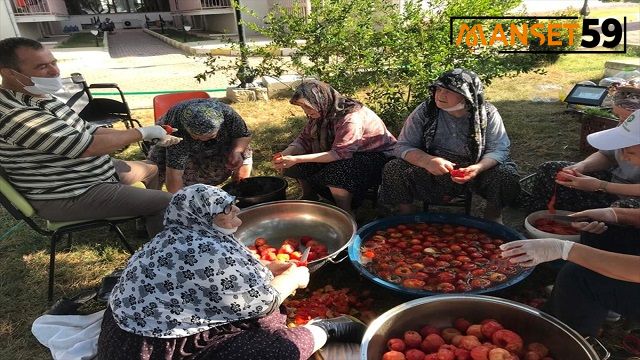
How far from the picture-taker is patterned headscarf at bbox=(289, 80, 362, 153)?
11.1 feet

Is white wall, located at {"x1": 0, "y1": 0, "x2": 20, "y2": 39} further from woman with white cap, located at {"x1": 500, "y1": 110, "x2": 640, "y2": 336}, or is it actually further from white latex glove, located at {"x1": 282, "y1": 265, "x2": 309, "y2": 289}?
woman with white cap, located at {"x1": 500, "y1": 110, "x2": 640, "y2": 336}

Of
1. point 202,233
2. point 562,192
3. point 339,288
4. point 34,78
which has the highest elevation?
point 34,78

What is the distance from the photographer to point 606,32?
10.6 m

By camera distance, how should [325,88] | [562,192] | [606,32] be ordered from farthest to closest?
[606,32], [325,88], [562,192]

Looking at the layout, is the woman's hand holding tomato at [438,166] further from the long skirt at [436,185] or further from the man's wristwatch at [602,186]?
the man's wristwatch at [602,186]

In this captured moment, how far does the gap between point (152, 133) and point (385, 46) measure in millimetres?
2781

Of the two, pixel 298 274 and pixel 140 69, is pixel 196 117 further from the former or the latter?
pixel 140 69

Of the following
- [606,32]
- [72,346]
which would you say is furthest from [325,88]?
[606,32]

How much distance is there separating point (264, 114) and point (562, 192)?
4.91 meters

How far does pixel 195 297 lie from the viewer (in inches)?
70.1

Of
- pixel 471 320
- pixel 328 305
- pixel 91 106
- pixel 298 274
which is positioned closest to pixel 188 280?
pixel 298 274

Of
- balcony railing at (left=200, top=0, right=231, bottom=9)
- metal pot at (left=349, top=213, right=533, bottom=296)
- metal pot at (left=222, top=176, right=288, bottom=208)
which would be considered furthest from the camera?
balcony railing at (left=200, top=0, right=231, bottom=9)

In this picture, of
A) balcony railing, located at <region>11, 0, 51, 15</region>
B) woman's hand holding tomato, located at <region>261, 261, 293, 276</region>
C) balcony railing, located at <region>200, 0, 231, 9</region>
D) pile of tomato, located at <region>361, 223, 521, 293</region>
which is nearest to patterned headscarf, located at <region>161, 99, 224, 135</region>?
woman's hand holding tomato, located at <region>261, 261, 293, 276</region>

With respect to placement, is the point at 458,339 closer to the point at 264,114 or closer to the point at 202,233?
the point at 202,233
